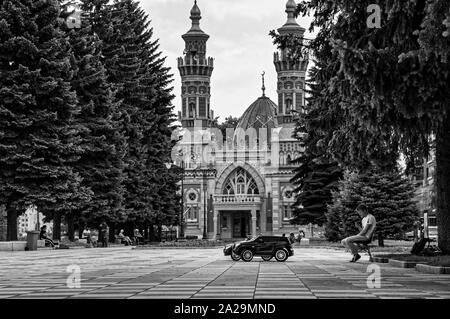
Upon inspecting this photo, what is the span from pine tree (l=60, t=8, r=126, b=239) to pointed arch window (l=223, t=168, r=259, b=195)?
51.3 metres

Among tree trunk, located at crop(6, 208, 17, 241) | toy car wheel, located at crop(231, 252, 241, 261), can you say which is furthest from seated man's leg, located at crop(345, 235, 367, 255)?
tree trunk, located at crop(6, 208, 17, 241)

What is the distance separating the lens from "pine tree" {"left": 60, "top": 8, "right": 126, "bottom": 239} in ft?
122

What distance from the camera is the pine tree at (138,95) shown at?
4338cm

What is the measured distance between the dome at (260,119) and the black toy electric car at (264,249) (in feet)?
243

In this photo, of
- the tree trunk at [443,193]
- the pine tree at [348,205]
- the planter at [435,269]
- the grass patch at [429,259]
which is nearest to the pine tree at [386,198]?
the pine tree at [348,205]

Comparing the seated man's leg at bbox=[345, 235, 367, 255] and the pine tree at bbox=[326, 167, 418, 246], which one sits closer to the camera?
the seated man's leg at bbox=[345, 235, 367, 255]

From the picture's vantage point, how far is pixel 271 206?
290ft

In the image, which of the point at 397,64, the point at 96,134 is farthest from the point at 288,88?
the point at 397,64

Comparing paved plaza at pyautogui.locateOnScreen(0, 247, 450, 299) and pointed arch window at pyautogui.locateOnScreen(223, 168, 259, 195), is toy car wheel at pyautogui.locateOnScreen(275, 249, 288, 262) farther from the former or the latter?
pointed arch window at pyautogui.locateOnScreen(223, 168, 259, 195)

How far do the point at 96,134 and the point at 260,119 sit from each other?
63028 mm

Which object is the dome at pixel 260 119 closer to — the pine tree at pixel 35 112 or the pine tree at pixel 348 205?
the pine tree at pixel 348 205

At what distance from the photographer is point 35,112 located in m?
32.4

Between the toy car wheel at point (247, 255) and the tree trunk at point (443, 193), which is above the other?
the tree trunk at point (443, 193)
